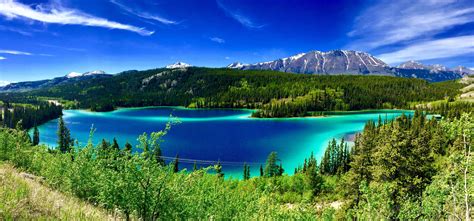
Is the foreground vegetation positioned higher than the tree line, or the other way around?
the foreground vegetation

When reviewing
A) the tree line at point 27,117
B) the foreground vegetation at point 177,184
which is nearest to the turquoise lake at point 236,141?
the tree line at point 27,117

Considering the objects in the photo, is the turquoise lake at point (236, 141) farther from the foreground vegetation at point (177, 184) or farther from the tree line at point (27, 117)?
the foreground vegetation at point (177, 184)

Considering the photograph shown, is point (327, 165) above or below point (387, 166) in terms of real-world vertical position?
below

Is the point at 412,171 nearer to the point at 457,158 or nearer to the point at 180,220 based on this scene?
the point at 457,158

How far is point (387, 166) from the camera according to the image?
2756cm

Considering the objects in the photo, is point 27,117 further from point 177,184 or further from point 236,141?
point 177,184

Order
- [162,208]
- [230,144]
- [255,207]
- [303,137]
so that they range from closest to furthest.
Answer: [162,208], [255,207], [230,144], [303,137]

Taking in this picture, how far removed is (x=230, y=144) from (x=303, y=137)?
31.2m

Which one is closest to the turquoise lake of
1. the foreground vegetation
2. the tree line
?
the tree line

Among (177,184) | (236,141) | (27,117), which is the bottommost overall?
(236,141)

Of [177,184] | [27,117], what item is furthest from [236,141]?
[27,117]

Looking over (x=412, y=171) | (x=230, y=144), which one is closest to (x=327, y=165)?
(x=230, y=144)

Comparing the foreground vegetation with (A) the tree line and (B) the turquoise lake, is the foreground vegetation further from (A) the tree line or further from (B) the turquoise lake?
(A) the tree line

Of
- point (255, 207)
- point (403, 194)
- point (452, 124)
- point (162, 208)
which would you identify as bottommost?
point (403, 194)
